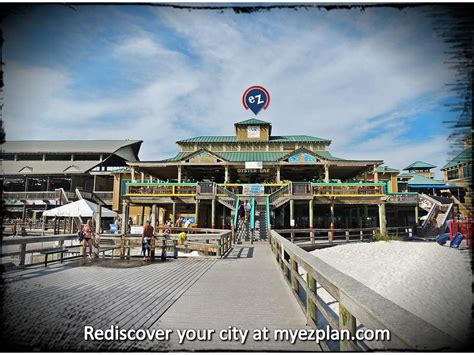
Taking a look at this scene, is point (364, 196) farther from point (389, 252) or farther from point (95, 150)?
point (95, 150)

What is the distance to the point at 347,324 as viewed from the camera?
1980mm

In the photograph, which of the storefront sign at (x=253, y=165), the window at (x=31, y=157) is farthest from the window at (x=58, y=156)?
the storefront sign at (x=253, y=165)

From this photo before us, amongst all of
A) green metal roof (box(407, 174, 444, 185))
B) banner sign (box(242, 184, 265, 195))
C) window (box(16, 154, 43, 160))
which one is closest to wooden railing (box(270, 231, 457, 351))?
banner sign (box(242, 184, 265, 195))

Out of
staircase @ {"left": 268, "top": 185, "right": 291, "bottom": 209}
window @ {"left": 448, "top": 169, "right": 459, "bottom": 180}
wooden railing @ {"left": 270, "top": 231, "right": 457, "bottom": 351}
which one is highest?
staircase @ {"left": 268, "top": 185, "right": 291, "bottom": 209}

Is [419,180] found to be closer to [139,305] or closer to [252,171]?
[252,171]

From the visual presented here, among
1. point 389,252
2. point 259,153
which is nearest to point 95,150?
point 259,153

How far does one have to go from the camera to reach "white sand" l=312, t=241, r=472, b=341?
1867 millimetres

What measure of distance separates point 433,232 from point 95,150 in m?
36.0

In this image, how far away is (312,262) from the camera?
3211 millimetres

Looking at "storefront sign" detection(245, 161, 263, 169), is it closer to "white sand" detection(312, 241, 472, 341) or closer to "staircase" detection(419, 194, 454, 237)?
"white sand" detection(312, 241, 472, 341)

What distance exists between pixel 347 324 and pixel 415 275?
978 centimetres

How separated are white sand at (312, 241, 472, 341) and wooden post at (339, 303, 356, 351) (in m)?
0.58

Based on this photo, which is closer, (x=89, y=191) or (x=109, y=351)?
(x=109, y=351)

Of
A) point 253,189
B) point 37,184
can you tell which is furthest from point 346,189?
point 37,184
